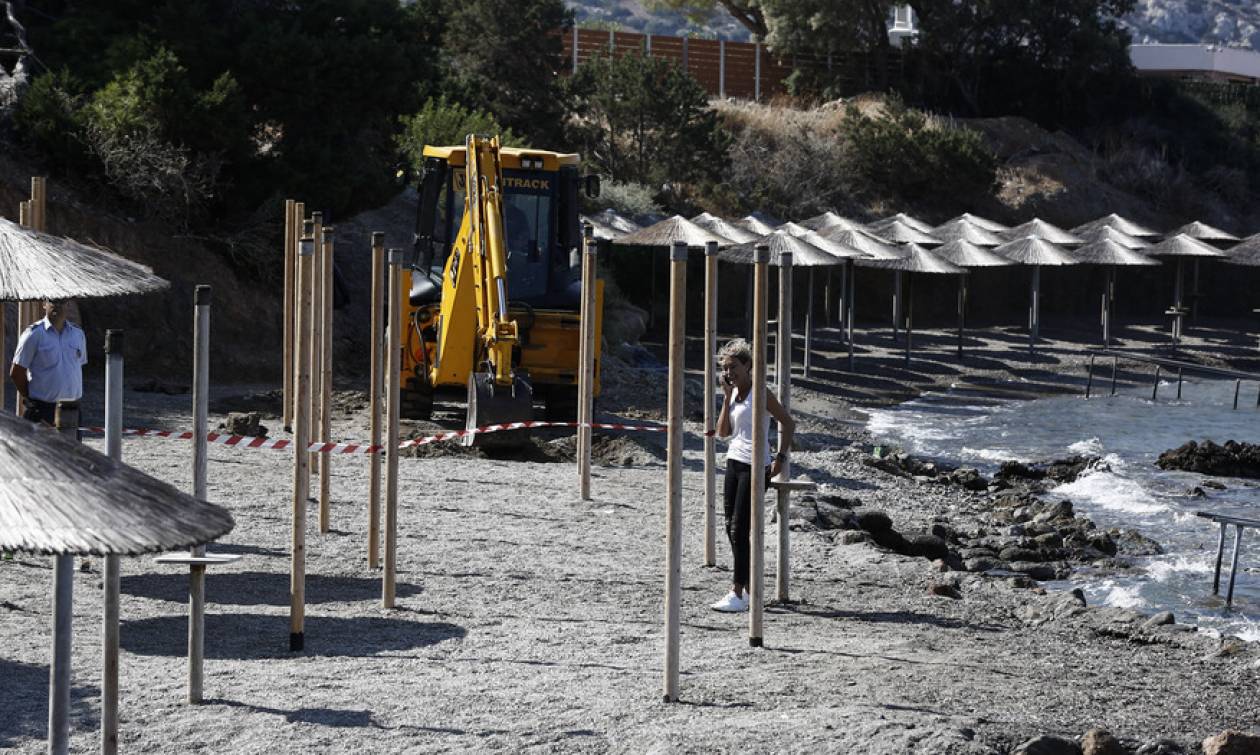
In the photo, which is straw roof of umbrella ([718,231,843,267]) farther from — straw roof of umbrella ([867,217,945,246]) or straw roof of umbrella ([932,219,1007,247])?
straw roof of umbrella ([932,219,1007,247])

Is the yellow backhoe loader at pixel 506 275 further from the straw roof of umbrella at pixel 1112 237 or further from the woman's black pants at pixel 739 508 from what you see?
the straw roof of umbrella at pixel 1112 237

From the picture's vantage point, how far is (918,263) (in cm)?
3209

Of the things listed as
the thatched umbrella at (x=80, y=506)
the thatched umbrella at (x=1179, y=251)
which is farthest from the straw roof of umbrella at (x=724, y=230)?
the thatched umbrella at (x=80, y=506)

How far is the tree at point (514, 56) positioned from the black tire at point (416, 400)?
22.0 meters

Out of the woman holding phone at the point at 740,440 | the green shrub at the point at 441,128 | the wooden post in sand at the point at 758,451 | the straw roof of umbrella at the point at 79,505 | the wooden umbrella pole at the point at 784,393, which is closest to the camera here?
the straw roof of umbrella at the point at 79,505

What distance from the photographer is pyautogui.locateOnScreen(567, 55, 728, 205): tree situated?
4231cm

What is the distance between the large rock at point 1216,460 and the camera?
22.3 meters

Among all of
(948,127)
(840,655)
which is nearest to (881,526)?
(840,655)

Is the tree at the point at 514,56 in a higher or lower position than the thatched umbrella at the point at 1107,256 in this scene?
higher

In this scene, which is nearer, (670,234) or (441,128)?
(670,234)

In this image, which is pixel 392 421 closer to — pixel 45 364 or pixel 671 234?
pixel 45 364

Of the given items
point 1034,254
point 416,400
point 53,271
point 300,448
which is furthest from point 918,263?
→ point 300,448

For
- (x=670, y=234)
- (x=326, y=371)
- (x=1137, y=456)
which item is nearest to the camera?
(x=326, y=371)

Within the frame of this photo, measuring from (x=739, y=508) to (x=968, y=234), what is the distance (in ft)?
94.7
